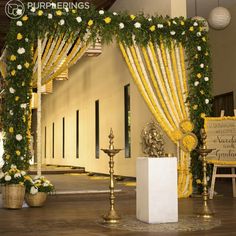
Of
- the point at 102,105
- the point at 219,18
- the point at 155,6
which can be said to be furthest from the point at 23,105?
the point at 102,105

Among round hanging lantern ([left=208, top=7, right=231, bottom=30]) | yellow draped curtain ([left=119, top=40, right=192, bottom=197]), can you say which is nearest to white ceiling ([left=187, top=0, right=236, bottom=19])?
round hanging lantern ([left=208, top=7, right=231, bottom=30])

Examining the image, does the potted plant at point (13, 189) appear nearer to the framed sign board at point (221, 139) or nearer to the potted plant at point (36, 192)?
the potted plant at point (36, 192)

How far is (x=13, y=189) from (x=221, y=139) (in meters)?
3.64


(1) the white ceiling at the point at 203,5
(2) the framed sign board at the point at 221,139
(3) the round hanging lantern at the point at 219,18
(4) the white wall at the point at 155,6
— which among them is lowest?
(2) the framed sign board at the point at 221,139

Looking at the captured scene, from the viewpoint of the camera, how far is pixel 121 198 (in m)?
8.43

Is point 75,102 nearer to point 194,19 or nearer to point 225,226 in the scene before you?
point 194,19

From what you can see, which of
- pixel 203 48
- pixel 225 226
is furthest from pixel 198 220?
pixel 203 48

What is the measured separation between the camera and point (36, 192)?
23.8ft

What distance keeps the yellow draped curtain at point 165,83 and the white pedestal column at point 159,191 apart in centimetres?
317

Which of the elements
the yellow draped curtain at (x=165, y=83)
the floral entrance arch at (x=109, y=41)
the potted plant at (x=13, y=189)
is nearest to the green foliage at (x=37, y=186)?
the potted plant at (x=13, y=189)

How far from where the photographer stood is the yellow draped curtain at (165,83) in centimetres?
873

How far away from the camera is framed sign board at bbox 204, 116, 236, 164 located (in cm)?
831

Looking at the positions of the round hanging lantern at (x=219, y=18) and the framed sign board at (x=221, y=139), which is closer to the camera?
the framed sign board at (x=221, y=139)

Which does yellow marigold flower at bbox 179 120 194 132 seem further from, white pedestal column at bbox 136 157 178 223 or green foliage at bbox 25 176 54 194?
white pedestal column at bbox 136 157 178 223
